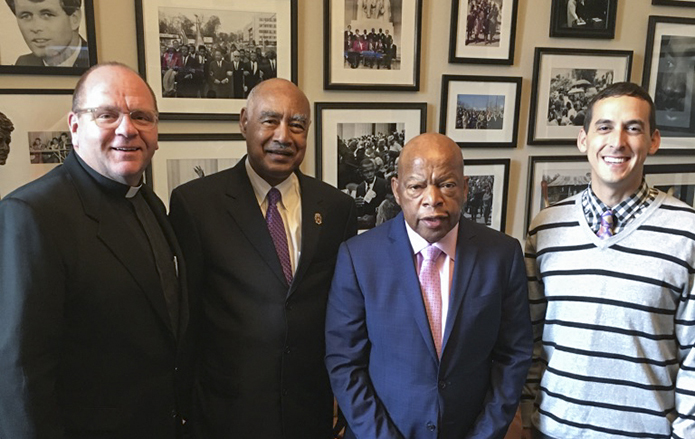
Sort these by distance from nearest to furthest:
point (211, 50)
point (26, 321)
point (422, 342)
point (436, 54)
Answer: point (26, 321) < point (422, 342) < point (211, 50) < point (436, 54)

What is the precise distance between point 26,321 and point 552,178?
242 cm

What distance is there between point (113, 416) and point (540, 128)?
2.28 meters

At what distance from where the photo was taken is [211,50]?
2.16m

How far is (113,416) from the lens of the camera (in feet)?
4.41

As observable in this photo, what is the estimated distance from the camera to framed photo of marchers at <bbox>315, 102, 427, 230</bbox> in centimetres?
236

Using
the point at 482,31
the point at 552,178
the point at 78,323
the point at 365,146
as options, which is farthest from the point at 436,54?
the point at 78,323

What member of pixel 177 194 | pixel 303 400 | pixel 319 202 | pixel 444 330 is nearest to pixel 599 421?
pixel 444 330

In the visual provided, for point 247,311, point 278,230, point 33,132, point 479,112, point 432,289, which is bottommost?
point 247,311

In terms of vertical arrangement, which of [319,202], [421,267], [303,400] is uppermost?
[319,202]

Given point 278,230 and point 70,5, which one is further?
point 70,5

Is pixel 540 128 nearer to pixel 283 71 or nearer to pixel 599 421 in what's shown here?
pixel 283 71

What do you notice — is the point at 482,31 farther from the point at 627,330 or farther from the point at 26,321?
the point at 26,321

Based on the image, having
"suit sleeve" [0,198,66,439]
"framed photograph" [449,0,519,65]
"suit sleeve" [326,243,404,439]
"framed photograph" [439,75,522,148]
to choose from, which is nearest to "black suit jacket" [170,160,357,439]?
"suit sleeve" [326,243,404,439]

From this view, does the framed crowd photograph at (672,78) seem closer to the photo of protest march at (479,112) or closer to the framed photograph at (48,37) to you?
the photo of protest march at (479,112)
